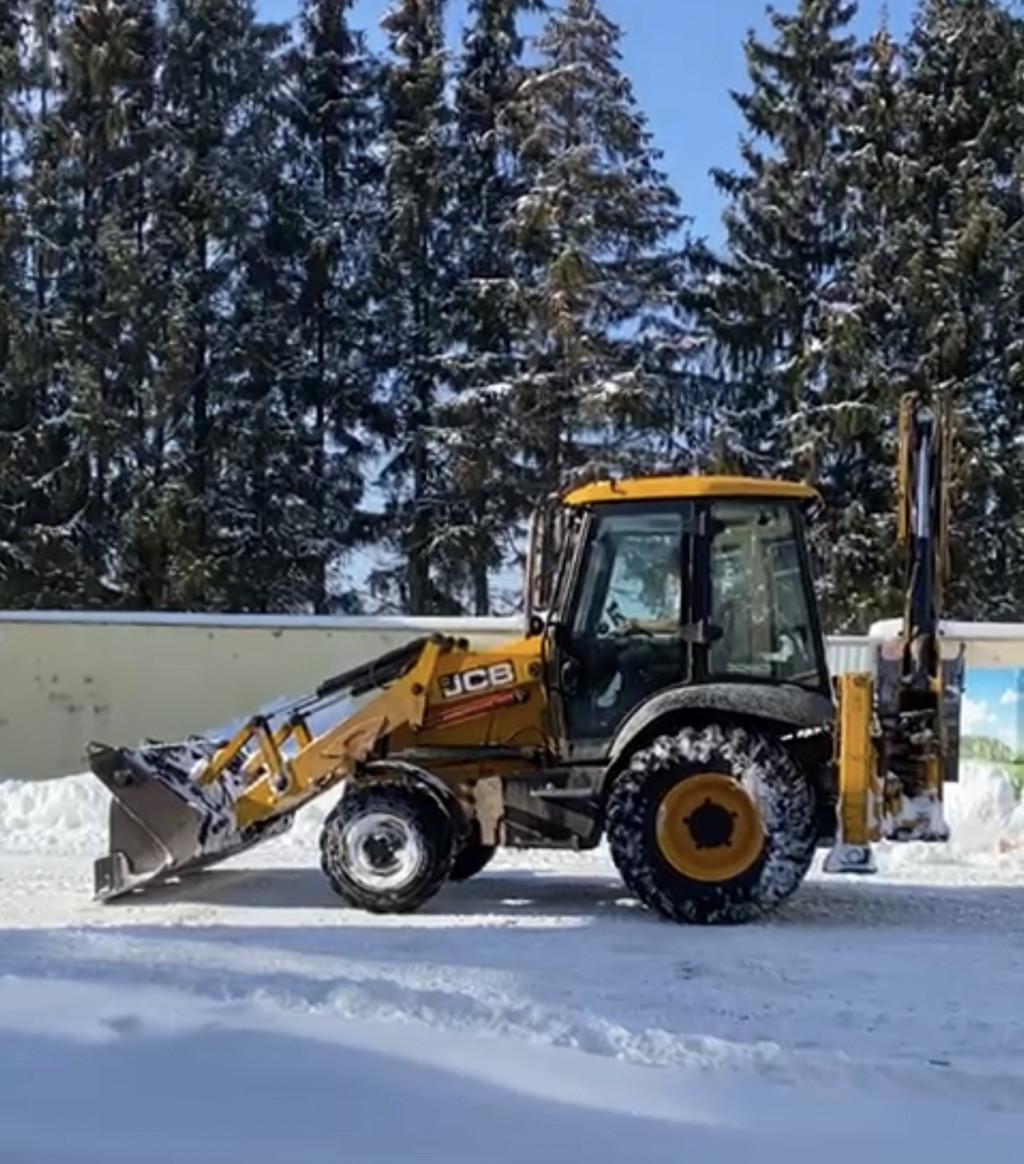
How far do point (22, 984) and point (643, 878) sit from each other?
350cm

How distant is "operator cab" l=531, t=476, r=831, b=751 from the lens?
8367 mm

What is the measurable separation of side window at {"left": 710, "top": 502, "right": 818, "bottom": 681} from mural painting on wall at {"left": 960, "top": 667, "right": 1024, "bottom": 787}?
4.48 meters

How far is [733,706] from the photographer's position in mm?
8203

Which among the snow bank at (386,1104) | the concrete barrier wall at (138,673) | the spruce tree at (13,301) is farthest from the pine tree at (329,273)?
the snow bank at (386,1104)

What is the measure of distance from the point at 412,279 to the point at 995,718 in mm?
14996

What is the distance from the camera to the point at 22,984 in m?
5.71

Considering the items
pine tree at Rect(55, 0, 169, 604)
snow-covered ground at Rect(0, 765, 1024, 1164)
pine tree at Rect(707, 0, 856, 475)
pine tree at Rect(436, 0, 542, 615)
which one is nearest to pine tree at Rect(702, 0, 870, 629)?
pine tree at Rect(707, 0, 856, 475)

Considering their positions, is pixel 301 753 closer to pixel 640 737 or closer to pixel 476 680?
pixel 476 680

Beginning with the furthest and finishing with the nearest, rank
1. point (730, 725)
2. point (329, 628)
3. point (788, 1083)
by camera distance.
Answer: point (329, 628)
point (730, 725)
point (788, 1083)

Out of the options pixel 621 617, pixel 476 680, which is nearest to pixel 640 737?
pixel 621 617

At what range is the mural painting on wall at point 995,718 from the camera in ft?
41.1

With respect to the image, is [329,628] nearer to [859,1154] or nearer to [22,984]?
[22,984]

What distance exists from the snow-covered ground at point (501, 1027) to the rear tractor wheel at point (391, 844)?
0.21m

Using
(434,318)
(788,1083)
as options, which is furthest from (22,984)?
(434,318)
